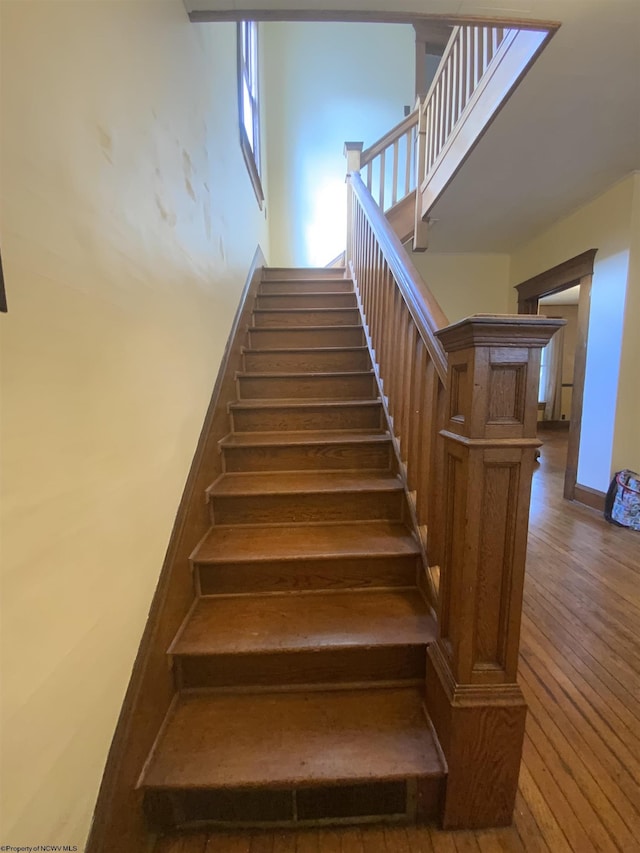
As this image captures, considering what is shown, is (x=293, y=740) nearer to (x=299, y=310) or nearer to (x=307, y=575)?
(x=307, y=575)

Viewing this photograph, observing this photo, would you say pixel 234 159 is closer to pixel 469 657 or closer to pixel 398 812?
pixel 469 657

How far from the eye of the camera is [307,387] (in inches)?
88.9

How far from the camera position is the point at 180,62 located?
137 centimetres

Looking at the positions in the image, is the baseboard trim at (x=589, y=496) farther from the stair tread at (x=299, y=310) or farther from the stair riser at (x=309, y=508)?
the stair tread at (x=299, y=310)

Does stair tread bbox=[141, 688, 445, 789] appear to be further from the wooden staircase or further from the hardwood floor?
the hardwood floor

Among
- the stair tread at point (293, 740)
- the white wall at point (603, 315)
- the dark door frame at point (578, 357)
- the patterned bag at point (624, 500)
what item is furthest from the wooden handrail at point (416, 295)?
the patterned bag at point (624, 500)

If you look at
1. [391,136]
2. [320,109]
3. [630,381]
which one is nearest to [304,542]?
[630,381]

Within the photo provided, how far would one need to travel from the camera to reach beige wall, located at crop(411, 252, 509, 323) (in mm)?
4344

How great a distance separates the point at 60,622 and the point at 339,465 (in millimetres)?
1332

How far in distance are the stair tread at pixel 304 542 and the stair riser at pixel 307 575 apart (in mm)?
A: 23

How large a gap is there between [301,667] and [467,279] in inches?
175

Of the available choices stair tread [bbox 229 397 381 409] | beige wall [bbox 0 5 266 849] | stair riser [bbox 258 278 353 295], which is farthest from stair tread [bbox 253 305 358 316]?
beige wall [bbox 0 5 266 849]

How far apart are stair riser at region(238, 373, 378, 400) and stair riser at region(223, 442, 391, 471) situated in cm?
47

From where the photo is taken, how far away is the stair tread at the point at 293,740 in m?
0.93
